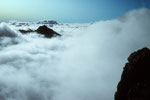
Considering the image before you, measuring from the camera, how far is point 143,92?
861 inches

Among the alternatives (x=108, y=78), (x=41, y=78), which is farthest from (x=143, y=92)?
(x=108, y=78)

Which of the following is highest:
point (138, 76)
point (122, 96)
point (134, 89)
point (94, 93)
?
point (138, 76)

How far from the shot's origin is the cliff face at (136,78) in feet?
74.2

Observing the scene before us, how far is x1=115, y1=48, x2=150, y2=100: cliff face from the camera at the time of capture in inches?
890

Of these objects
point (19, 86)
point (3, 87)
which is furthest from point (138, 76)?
point (19, 86)

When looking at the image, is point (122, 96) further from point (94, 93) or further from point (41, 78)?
point (41, 78)

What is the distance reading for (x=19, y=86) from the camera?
124 metres

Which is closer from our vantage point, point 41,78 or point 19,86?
point 19,86

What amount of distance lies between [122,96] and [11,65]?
152032 mm

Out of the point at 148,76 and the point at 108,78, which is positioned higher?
the point at 148,76

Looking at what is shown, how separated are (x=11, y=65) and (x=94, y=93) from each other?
3577 inches

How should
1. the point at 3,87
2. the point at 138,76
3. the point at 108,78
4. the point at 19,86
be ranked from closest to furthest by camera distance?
the point at 138,76 → the point at 3,87 → the point at 19,86 → the point at 108,78

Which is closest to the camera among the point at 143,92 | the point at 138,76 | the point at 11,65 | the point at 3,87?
the point at 143,92

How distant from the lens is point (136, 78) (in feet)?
79.8
